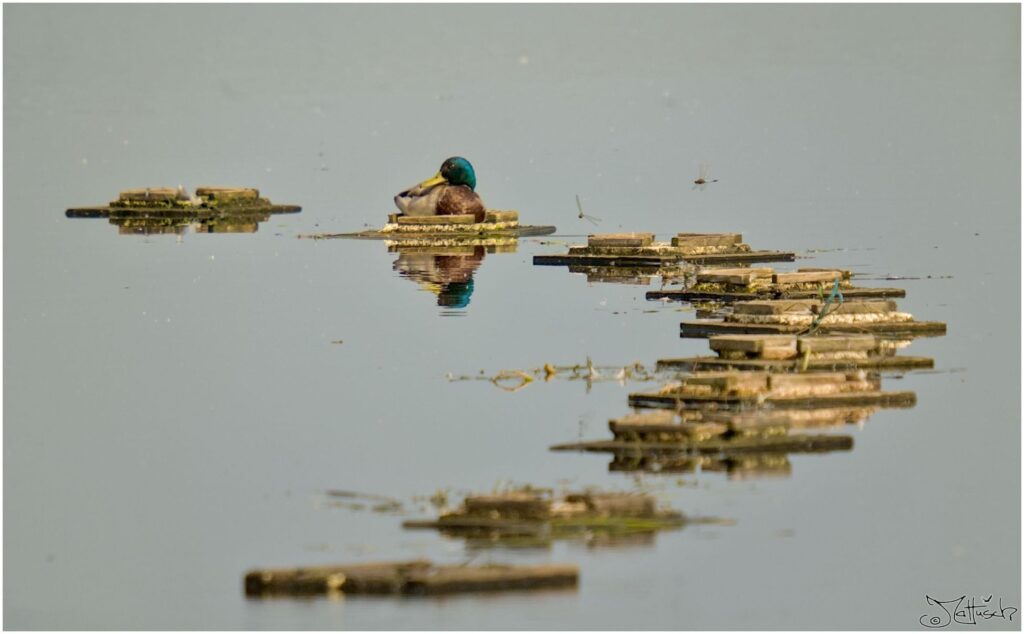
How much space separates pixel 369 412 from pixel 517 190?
61.9 m

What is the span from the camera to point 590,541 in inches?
1096

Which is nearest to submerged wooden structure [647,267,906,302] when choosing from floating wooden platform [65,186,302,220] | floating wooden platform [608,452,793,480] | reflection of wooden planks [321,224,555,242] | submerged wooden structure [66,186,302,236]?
floating wooden platform [608,452,793,480]

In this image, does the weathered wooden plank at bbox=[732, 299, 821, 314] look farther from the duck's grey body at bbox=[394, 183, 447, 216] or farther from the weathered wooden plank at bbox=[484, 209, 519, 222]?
the weathered wooden plank at bbox=[484, 209, 519, 222]

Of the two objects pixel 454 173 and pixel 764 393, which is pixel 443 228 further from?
pixel 764 393

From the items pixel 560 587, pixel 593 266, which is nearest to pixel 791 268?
pixel 593 266

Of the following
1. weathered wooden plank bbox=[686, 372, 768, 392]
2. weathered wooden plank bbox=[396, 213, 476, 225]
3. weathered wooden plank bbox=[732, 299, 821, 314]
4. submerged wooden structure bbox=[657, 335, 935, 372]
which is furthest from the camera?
weathered wooden plank bbox=[396, 213, 476, 225]

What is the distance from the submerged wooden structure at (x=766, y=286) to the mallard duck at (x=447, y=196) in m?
19.5

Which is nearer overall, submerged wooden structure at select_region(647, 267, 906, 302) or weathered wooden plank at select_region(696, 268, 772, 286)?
submerged wooden structure at select_region(647, 267, 906, 302)

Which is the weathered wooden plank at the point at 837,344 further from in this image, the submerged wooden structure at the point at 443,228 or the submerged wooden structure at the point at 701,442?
the submerged wooden structure at the point at 443,228

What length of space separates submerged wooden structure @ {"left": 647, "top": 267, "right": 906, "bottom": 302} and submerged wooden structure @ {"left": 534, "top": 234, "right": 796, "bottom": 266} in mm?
8634

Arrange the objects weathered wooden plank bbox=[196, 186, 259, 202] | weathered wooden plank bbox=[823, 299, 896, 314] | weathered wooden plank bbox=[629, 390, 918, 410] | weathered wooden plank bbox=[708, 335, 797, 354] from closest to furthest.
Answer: weathered wooden plank bbox=[629, 390, 918, 410] → weathered wooden plank bbox=[708, 335, 797, 354] → weathered wooden plank bbox=[823, 299, 896, 314] → weathered wooden plank bbox=[196, 186, 259, 202]

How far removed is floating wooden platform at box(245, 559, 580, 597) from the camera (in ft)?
84.7

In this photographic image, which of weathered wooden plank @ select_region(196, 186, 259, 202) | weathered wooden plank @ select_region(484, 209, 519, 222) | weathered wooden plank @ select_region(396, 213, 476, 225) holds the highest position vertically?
weathered wooden plank @ select_region(196, 186, 259, 202)

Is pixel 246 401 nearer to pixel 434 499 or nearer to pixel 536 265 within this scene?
pixel 434 499
